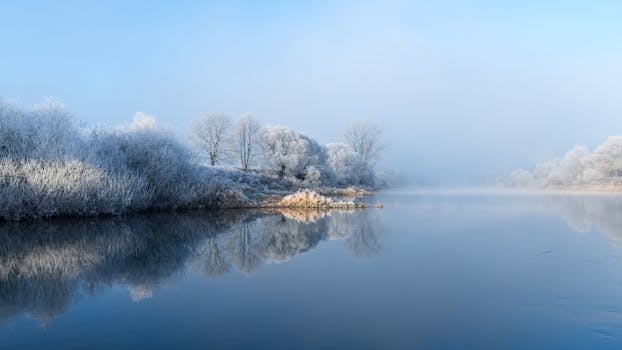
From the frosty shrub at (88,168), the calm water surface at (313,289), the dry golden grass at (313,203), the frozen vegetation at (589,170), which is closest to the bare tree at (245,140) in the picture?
the frosty shrub at (88,168)

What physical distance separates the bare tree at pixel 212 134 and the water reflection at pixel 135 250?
32.6 meters

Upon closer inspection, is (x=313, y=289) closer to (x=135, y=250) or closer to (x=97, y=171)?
(x=135, y=250)

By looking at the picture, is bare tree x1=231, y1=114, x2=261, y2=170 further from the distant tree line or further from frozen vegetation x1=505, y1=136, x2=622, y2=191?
frozen vegetation x1=505, y1=136, x2=622, y2=191

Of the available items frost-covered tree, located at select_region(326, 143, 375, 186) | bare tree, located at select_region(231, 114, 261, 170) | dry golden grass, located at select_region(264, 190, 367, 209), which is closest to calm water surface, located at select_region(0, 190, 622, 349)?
dry golden grass, located at select_region(264, 190, 367, 209)

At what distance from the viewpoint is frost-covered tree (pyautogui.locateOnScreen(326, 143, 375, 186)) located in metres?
59.2

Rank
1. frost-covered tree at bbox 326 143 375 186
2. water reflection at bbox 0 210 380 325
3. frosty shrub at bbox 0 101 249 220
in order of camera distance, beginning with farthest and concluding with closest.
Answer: frost-covered tree at bbox 326 143 375 186 → frosty shrub at bbox 0 101 249 220 → water reflection at bbox 0 210 380 325

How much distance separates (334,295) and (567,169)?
2429 inches

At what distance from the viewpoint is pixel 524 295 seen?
7797 millimetres

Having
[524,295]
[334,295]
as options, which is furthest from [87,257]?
[524,295]

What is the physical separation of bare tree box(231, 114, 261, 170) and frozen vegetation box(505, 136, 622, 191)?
40.5 m

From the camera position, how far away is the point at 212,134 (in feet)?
176

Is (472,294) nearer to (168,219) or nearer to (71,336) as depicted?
(71,336)

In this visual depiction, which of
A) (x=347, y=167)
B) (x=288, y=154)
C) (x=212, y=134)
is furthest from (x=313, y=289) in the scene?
(x=347, y=167)

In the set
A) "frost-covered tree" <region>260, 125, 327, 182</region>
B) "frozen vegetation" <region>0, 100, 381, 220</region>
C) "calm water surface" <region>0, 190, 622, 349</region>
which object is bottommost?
"calm water surface" <region>0, 190, 622, 349</region>
